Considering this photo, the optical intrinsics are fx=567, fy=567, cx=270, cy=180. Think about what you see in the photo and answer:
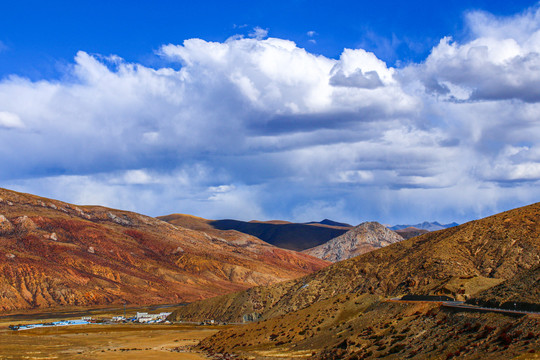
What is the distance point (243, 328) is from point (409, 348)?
39.9 metres

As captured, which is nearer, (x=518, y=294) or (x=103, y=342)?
(x=518, y=294)

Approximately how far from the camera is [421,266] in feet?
347

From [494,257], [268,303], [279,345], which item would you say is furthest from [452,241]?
[279,345]

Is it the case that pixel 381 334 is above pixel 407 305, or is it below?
below

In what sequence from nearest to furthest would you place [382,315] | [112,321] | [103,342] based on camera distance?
[382,315] → [103,342] → [112,321]

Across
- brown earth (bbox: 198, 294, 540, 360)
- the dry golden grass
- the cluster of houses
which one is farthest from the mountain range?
the dry golden grass

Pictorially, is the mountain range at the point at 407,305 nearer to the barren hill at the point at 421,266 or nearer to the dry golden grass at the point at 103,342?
the barren hill at the point at 421,266

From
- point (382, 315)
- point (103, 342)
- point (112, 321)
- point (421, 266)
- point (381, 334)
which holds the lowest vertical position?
point (103, 342)

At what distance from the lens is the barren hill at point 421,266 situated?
10106 centimetres

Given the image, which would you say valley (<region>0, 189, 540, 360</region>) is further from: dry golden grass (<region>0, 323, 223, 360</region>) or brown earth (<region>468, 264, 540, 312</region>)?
dry golden grass (<region>0, 323, 223, 360</region>)

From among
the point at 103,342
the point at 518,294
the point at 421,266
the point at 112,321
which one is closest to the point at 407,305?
the point at 518,294

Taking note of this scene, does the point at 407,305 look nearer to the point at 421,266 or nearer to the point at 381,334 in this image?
the point at 381,334

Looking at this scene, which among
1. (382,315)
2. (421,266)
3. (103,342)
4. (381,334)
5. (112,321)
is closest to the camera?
(381,334)

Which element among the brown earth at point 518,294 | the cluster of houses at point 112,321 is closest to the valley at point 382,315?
the brown earth at point 518,294
